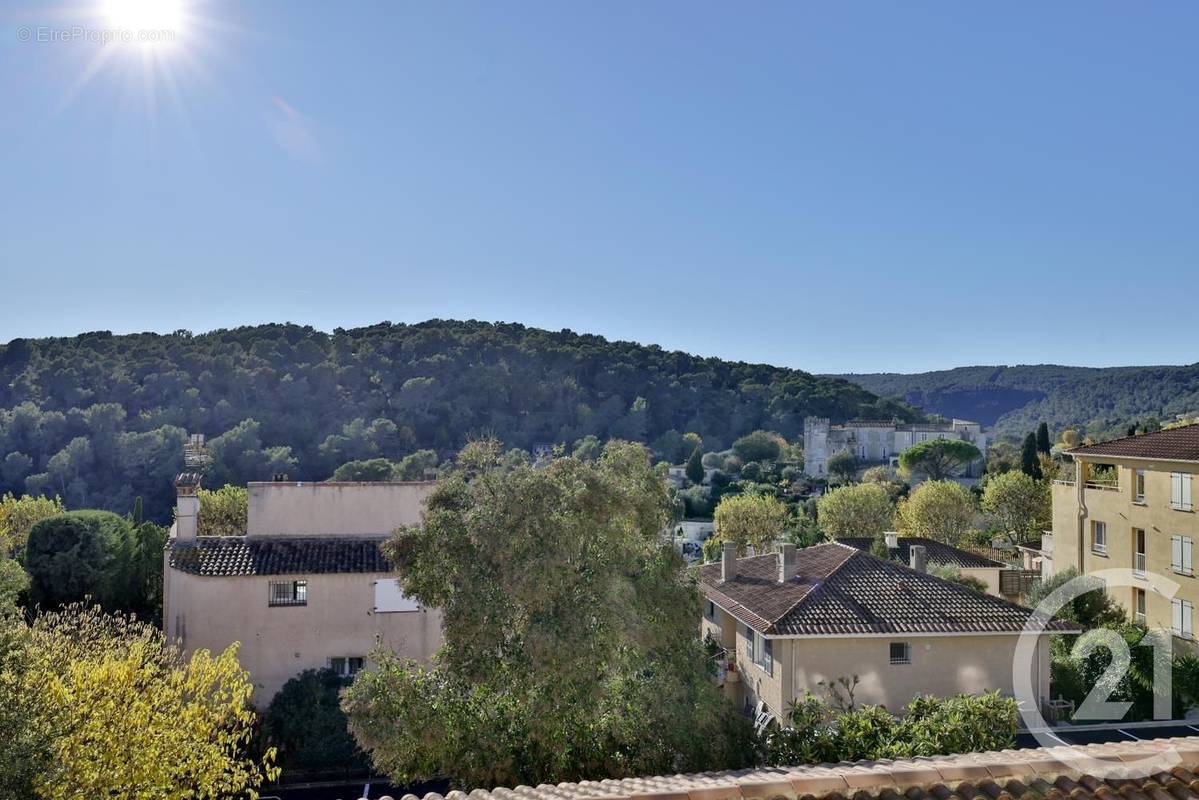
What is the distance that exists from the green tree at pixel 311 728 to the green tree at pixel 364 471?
55.9 metres

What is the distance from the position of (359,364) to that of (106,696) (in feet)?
327

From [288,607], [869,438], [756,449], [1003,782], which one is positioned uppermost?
[869,438]

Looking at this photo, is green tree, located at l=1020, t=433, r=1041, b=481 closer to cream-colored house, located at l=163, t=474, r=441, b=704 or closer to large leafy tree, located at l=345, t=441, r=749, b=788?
cream-colored house, located at l=163, t=474, r=441, b=704

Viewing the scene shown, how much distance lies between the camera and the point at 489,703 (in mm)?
14445

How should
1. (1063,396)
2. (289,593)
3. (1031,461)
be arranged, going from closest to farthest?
(289,593), (1031,461), (1063,396)

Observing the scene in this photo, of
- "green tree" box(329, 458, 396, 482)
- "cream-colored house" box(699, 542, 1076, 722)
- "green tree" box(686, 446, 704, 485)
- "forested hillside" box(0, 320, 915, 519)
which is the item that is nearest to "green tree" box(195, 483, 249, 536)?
"cream-colored house" box(699, 542, 1076, 722)

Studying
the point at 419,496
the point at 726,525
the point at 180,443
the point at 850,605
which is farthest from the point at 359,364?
the point at 850,605

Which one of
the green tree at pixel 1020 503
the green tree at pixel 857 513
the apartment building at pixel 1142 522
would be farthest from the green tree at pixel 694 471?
the apartment building at pixel 1142 522

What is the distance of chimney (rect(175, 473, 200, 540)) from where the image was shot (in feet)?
84.2

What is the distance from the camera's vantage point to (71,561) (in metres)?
28.3

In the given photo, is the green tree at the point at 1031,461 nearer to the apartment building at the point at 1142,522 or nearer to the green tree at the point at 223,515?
the apartment building at the point at 1142,522

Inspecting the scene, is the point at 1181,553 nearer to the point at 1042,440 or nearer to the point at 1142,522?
the point at 1142,522

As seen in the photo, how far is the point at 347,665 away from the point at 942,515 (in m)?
39.3

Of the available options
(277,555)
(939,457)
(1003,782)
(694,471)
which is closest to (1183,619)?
(1003,782)
